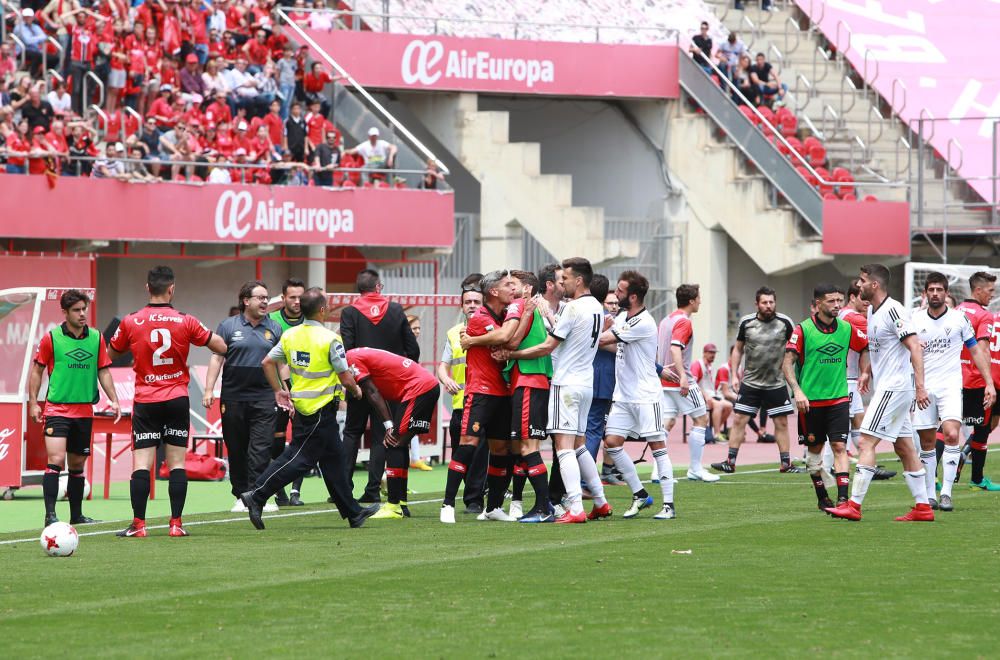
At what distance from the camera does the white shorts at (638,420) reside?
14.1 meters

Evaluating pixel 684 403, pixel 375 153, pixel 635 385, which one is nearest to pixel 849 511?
pixel 635 385

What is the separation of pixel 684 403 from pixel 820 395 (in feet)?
15.1

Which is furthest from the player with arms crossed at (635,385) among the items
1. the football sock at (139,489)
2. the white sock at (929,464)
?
the football sock at (139,489)

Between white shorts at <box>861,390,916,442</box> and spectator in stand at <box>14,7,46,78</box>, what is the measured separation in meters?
18.0

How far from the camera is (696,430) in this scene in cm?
1848

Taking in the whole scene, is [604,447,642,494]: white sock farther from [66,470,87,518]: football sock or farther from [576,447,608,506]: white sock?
[66,470,87,518]: football sock

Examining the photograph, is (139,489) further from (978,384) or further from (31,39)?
(31,39)

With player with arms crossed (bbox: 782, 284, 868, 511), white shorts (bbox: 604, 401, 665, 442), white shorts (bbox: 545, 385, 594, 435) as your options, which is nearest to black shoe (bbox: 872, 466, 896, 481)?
player with arms crossed (bbox: 782, 284, 868, 511)

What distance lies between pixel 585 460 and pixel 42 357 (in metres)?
4.50

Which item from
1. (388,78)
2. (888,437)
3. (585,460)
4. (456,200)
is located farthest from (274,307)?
(456,200)

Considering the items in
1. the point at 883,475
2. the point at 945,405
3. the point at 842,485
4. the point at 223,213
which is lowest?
the point at 883,475

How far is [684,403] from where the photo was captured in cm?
1884

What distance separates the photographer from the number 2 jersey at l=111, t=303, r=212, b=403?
1272 centimetres

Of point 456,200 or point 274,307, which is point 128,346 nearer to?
point 274,307
